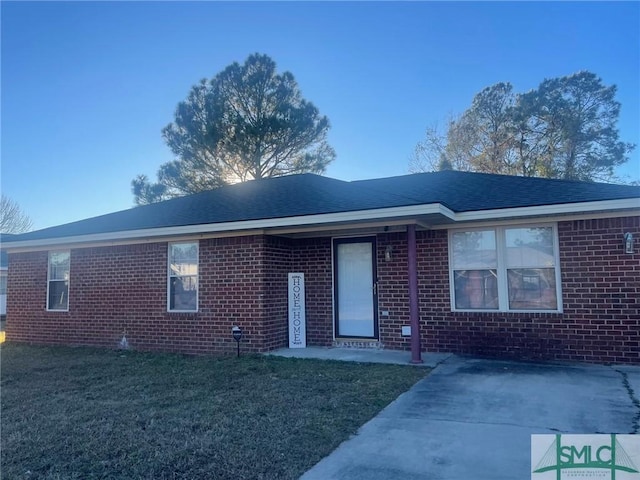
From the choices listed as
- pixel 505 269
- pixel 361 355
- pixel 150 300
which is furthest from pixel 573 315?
pixel 150 300

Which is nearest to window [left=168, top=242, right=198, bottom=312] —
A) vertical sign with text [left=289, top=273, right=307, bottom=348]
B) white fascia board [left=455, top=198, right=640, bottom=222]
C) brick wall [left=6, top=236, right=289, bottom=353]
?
brick wall [left=6, top=236, right=289, bottom=353]

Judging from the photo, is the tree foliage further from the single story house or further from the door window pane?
the door window pane

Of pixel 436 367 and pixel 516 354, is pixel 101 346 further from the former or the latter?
pixel 516 354

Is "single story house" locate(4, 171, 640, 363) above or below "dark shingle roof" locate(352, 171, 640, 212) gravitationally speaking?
below

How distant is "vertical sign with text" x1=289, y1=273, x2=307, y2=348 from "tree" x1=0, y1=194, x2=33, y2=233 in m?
25.3

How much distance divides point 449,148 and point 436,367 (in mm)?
19107

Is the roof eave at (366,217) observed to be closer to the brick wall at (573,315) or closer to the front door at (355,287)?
the brick wall at (573,315)

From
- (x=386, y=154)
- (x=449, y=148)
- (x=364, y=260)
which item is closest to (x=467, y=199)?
(x=364, y=260)

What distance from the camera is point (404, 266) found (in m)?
8.62

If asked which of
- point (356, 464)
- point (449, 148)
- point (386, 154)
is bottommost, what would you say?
point (356, 464)

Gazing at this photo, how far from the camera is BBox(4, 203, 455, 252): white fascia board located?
6.89m

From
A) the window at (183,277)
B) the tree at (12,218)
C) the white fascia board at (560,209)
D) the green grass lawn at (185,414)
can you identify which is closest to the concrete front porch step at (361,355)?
the green grass lawn at (185,414)

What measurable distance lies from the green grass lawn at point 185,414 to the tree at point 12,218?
78.2ft

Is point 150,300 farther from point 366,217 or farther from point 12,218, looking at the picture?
point 12,218
